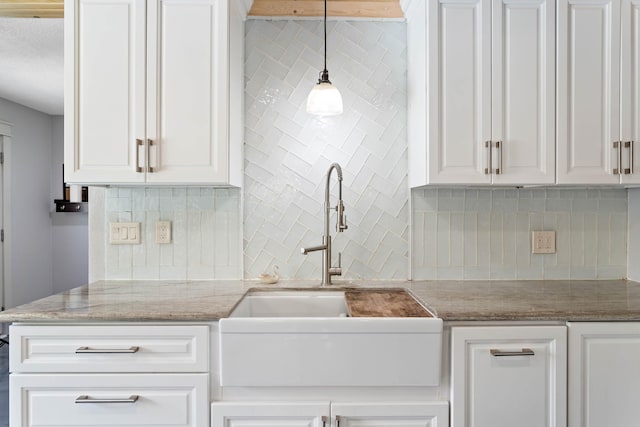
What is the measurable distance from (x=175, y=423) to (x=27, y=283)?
184 inches

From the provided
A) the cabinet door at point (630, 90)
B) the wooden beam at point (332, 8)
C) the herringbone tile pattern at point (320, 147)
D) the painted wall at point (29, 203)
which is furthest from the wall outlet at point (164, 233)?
the painted wall at point (29, 203)

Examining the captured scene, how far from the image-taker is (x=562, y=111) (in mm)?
1848

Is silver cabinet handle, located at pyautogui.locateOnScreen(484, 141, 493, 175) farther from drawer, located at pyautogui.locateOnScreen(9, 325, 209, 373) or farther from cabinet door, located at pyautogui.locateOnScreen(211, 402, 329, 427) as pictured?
drawer, located at pyautogui.locateOnScreen(9, 325, 209, 373)

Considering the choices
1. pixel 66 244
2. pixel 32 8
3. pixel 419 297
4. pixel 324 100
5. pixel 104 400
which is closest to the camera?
pixel 104 400

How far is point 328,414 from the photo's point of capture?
1473 millimetres

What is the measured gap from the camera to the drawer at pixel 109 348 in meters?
1.48

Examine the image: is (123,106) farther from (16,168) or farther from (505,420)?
(16,168)

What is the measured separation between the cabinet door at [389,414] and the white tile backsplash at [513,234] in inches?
31.3

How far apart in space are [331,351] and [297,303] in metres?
0.57

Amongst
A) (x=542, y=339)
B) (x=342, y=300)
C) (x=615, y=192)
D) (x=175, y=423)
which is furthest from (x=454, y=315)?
(x=615, y=192)

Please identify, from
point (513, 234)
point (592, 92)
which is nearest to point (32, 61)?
point (513, 234)

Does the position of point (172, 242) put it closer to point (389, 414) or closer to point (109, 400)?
point (109, 400)

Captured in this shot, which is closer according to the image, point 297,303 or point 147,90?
point 147,90

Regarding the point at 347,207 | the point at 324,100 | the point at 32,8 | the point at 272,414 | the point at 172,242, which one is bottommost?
the point at 272,414
